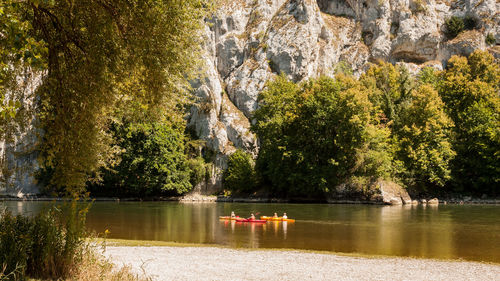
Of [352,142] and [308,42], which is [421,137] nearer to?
[352,142]

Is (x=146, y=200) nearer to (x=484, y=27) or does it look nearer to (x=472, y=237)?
(x=472, y=237)

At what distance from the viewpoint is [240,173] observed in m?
53.1

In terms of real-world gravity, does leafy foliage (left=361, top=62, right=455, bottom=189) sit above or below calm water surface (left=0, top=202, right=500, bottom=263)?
above

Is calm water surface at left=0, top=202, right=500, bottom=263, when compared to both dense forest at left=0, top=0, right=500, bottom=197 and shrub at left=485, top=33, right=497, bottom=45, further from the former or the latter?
shrub at left=485, top=33, right=497, bottom=45

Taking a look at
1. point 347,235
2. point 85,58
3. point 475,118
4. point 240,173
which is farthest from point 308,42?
point 85,58

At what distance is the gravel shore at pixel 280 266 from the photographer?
9.66 metres

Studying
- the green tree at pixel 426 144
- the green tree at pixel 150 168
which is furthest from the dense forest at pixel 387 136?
the green tree at pixel 150 168

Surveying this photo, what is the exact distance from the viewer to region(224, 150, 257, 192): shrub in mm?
52750

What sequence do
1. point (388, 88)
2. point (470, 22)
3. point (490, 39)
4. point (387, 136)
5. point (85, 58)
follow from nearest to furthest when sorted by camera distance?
point (85, 58) < point (387, 136) < point (388, 88) < point (490, 39) < point (470, 22)

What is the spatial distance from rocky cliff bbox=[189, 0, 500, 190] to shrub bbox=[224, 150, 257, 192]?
3700 millimetres

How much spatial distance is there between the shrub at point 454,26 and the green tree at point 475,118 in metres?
17.4

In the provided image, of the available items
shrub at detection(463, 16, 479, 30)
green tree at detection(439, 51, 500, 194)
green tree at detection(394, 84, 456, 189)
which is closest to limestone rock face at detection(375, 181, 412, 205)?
green tree at detection(394, 84, 456, 189)

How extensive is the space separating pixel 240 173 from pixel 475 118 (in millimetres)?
28882

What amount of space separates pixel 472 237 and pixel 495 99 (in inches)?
1484
